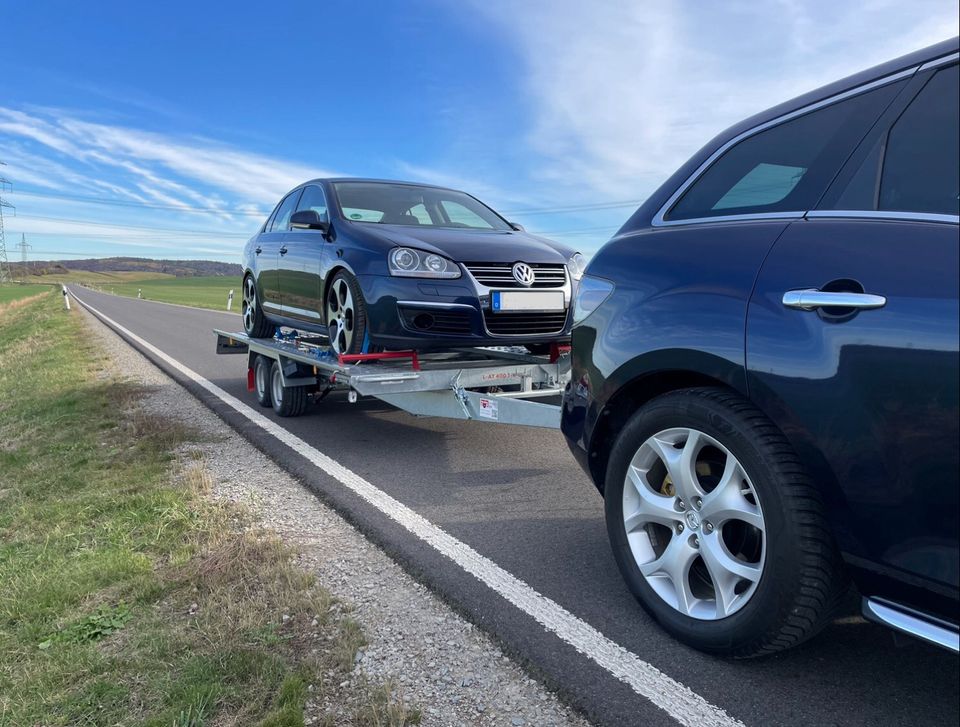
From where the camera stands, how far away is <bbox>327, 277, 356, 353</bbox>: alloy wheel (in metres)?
5.39

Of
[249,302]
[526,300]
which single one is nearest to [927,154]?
[526,300]

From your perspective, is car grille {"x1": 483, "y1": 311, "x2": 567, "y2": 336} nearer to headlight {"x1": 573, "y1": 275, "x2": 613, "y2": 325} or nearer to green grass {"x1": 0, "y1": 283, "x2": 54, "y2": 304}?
headlight {"x1": 573, "y1": 275, "x2": 613, "y2": 325}

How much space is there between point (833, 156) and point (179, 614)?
9.67 feet

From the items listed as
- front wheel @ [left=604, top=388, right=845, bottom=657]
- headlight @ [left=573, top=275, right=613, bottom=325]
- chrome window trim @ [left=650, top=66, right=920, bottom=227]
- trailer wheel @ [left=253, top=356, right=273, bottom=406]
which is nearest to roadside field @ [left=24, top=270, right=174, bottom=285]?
trailer wheel @ [left=253, top=356, right=273, bottom=406]

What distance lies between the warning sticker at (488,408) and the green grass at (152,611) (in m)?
1.47

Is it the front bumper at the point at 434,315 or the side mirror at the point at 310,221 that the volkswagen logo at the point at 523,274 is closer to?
the front bumper at the point at 434,315

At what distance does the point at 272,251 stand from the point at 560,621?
219 inches

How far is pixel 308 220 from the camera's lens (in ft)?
19.4

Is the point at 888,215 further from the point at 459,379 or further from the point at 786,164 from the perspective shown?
the point at 459,379

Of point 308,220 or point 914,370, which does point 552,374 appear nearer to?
point 308,220

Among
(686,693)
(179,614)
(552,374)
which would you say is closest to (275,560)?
(179,614)

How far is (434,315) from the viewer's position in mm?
4934

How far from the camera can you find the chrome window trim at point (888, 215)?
192 centimetres

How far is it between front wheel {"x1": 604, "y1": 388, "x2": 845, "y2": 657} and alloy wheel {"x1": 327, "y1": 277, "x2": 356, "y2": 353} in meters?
3.04
